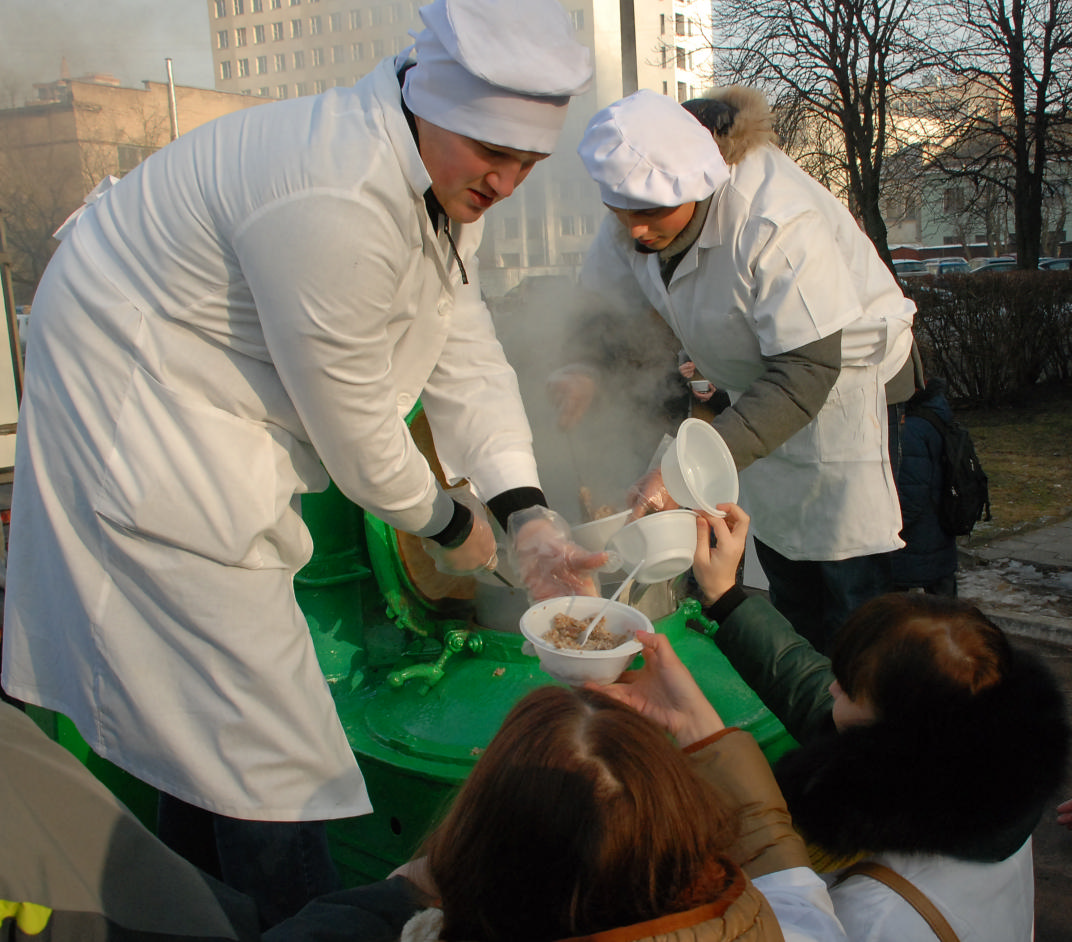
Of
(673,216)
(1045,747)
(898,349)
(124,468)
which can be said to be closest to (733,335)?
(673,216)

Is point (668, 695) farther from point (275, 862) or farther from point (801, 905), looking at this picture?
point (275, 862)

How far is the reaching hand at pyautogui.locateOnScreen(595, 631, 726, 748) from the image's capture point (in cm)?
158

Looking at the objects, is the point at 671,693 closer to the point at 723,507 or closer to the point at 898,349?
the point at 723,507

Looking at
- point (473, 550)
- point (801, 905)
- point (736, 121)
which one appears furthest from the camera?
point (736, 121)

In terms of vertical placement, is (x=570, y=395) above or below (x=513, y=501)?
above

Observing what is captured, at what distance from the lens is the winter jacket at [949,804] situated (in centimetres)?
135

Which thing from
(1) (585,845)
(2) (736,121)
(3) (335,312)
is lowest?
(1) (585,845)

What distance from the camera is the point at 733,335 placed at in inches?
93.6

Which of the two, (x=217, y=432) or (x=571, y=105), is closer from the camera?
(x=217, y=432)

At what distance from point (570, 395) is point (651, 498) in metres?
0.70

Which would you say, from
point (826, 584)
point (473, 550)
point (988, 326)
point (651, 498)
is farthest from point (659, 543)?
point (988, 326)

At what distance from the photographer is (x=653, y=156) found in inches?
81.4

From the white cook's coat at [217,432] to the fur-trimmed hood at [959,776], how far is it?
0.82m

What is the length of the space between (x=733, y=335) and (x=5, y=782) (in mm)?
1820
